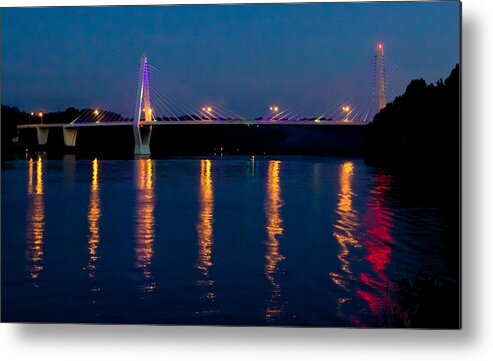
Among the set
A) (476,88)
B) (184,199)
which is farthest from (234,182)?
(476,88)

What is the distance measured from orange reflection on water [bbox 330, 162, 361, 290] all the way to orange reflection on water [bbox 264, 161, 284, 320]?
0.97ft

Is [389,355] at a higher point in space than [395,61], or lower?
lower

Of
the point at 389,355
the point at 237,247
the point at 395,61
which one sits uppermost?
the point at 395,61

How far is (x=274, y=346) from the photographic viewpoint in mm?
3934

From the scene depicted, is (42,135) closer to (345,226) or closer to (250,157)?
(250,157)

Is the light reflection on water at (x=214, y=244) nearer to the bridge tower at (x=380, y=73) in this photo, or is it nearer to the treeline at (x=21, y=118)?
the treeline at (x=21, y=118)

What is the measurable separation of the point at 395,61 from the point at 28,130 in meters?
2.01

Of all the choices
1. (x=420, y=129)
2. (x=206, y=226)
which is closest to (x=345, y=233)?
(x=420, y=129)

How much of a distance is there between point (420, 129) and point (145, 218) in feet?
6.15

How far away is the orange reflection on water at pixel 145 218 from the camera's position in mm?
4668

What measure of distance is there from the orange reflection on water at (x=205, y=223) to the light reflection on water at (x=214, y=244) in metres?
0.02

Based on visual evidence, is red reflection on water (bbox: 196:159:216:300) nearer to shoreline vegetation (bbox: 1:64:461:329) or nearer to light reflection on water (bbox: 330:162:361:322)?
light reflection on water (bbox: 330:162:361:322)

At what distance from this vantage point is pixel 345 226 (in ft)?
17.5

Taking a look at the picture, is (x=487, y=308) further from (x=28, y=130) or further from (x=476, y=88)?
(x=28, y=130)
